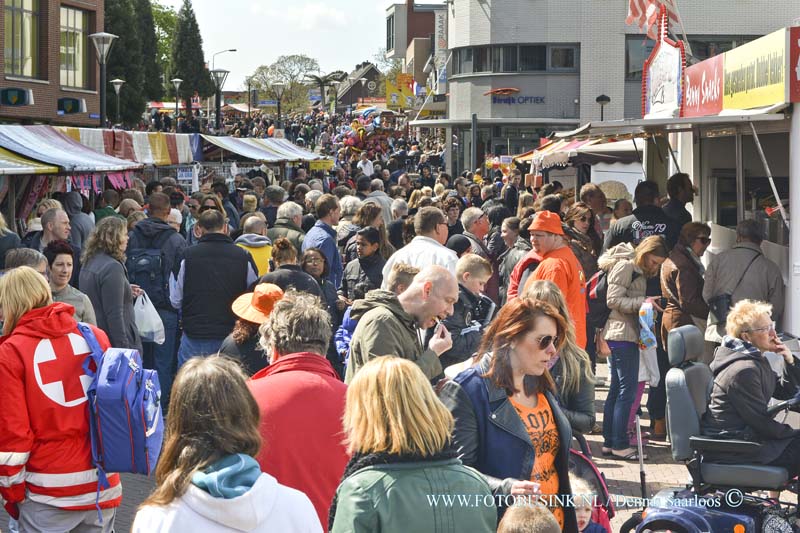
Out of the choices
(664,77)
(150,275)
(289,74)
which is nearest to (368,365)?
(150,275)

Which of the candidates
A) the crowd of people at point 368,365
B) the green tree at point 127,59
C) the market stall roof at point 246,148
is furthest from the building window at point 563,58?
the crowd of people at point 368,365

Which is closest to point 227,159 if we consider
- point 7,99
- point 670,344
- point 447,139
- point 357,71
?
point 7,99

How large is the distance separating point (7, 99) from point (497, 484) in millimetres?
26937

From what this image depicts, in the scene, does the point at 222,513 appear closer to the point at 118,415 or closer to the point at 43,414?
the point at 118,415

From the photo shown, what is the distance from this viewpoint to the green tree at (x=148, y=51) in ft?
227

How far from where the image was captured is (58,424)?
530cm

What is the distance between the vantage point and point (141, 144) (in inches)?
758

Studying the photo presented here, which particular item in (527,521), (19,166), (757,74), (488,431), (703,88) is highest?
(703,88)

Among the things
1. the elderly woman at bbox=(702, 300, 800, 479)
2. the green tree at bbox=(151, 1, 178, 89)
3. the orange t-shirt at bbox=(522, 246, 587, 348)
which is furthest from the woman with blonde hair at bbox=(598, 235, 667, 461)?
the green tree at bbox=(151, 1, 178, 89)

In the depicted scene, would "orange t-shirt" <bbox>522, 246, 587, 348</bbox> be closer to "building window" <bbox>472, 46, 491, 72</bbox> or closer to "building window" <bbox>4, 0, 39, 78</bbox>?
"building window" <bbox>4, 0, 39, 78</bbox>

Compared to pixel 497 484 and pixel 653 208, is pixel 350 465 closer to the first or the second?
pixel 497 484

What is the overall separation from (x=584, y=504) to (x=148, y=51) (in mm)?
71504

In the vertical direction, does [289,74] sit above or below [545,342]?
above

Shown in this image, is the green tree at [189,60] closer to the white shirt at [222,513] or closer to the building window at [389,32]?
the building window at [389,32]
